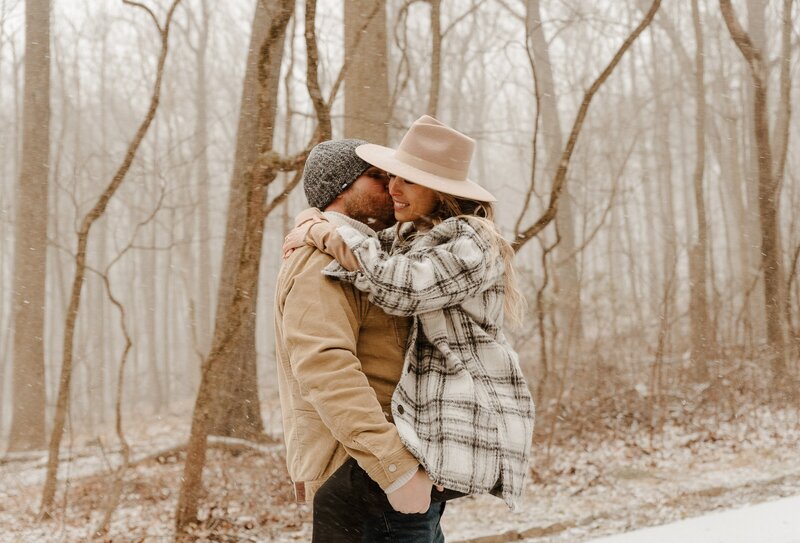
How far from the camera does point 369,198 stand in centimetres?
223

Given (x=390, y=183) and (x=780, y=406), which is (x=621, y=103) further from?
(x=390, y=183)

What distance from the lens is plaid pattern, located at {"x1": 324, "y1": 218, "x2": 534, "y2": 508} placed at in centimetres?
186

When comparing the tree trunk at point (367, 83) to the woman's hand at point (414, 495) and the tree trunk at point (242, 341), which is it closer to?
the tree trunk at point (242, 341)

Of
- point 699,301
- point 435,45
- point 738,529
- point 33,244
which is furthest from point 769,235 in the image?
point 33,244

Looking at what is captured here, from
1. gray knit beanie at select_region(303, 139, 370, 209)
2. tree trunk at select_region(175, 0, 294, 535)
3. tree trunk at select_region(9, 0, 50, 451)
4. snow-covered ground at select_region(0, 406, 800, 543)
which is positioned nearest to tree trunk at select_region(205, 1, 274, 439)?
snow-covered ground at select_region(0, 406, 800, 543)

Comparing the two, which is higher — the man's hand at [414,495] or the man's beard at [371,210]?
the man's beard at [371,210]

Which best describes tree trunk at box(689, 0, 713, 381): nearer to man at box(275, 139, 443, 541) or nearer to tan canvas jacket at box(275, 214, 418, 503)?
man at box(275, 139, 443, 541)

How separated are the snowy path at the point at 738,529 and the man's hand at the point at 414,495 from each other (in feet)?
8.69

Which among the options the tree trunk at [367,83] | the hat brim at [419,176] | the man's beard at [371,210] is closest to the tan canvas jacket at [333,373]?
the man's beard at [371,210]

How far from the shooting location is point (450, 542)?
5.05 meters

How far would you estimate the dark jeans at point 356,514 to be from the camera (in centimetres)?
188

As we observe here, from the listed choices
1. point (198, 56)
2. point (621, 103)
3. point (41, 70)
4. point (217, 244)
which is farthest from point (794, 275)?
point (217, 244)

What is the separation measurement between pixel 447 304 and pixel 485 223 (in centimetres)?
29

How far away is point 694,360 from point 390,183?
301 inches
